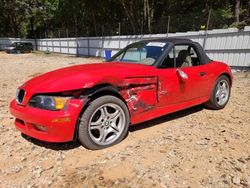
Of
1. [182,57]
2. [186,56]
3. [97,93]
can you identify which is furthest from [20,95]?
[186,56]

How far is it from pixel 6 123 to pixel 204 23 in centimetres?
1030

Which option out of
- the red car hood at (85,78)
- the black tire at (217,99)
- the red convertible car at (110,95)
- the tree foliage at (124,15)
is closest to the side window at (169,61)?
the red convertible car at (110,95)

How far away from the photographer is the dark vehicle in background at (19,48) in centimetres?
2817

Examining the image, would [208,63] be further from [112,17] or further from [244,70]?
[112,17]

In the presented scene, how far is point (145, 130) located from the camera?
4.12 metres

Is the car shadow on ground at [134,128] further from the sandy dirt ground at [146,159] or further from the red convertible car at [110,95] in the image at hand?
the red convertible car at [110,95]

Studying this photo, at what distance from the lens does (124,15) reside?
1034 inches

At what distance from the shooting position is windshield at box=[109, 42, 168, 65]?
4098mm

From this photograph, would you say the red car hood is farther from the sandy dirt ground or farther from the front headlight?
the sandy dirt ground

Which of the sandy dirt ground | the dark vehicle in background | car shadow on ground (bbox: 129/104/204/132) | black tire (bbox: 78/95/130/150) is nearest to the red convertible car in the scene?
black tire (bbox: 78/95/130/150)

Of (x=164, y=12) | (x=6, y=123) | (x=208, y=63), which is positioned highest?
(x=164, y=12)

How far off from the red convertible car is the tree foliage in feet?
23.1

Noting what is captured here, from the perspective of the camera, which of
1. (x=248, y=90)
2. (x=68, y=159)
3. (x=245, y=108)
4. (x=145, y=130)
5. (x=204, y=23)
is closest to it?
(x=68, y=159)

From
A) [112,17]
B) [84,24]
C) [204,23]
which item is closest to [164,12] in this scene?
[112,17]
